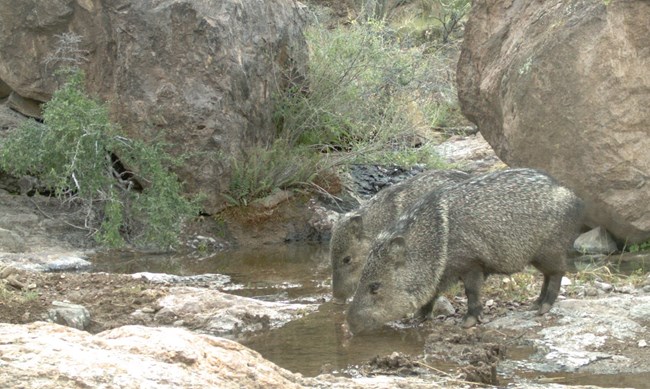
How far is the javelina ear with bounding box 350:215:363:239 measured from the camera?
314 inches

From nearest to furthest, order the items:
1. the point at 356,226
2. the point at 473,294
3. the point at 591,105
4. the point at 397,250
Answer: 1. the point at 397,250
2. the point at 473,294
3. the point at 356,226
4. the point at 591,105

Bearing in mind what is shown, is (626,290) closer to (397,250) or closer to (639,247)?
(397,250)

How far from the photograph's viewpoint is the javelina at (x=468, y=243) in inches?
261

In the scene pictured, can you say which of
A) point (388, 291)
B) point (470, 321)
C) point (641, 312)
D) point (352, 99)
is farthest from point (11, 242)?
point (641, 312)

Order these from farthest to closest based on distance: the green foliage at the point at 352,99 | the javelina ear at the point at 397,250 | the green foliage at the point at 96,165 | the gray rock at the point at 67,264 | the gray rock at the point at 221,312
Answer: the green foliage at the point at 352,99, the green foliage at the point at 96,165, the gray rock at the point at 67,264, the gray rock at the point at 221,312, the javelina ear at the point at 397,250

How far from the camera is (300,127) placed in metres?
12.0

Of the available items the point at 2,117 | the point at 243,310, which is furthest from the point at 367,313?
the point at 2,117

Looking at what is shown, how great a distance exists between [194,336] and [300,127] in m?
8.05

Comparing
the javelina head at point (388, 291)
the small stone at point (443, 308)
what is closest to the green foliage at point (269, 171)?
the small stone at point (443, 308)

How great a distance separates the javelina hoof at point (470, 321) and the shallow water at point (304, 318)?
259 millimetres

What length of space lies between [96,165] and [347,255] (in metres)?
3.22

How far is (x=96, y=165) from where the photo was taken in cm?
1007

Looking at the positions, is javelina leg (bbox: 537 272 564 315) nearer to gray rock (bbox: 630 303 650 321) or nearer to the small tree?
gray rock (bbox: 630 303 650 321)

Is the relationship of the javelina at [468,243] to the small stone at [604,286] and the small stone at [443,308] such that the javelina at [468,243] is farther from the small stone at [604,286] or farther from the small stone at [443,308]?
the small stone at [604,286]
